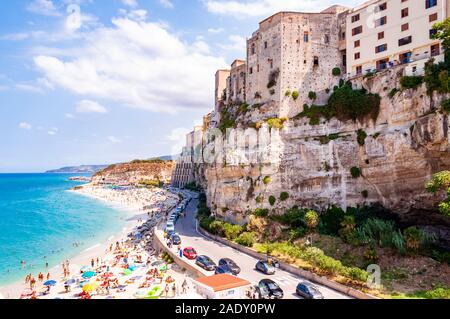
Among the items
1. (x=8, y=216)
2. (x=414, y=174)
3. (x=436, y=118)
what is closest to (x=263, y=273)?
(x=414, y=174)

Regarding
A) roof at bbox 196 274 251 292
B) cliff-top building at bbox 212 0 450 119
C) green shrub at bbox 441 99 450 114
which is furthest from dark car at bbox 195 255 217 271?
green shrub at bbox 441 99 450 114

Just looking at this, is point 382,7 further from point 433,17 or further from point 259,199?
point 259,199

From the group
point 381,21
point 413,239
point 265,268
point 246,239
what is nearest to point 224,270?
point 265,268

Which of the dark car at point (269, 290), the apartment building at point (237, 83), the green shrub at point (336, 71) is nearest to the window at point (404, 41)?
the green shrub at point (336, 71)

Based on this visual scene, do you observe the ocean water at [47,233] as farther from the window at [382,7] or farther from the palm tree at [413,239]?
the window at [382,7]

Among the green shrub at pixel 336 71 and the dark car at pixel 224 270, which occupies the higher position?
the green shrub at pixel 336 71

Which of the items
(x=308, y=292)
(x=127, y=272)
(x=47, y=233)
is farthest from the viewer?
(x=47, y=233)

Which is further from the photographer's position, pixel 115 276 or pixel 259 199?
pixel 259 199
